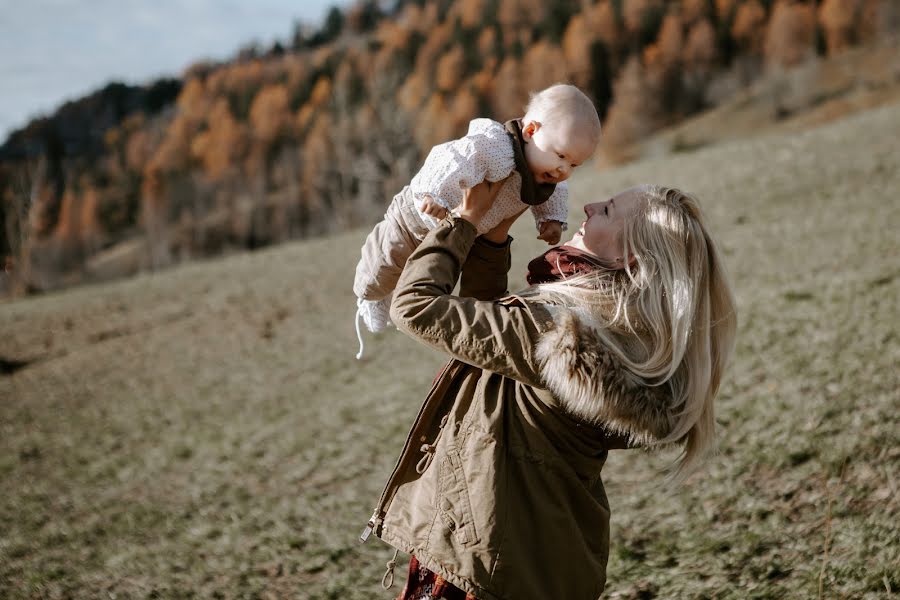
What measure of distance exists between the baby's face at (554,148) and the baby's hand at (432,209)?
1.29ft

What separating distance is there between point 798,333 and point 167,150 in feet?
298

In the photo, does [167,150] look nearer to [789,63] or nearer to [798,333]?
[789,63]

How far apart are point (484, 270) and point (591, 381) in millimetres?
706

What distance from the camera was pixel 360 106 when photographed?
74.4 m

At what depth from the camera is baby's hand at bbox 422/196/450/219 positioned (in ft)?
7.82

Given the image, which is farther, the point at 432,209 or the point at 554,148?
the point at 554,148

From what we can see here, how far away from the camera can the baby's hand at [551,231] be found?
9.29ft

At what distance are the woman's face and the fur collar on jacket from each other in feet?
0.82

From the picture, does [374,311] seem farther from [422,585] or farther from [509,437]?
[422,585]

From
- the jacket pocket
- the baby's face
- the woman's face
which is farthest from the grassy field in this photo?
the baby's face

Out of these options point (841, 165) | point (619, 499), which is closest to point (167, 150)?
point (841, 165)

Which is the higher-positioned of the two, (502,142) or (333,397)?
(502,142)

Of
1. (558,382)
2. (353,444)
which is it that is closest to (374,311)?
(558,382)

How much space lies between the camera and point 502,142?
98.4 inches
